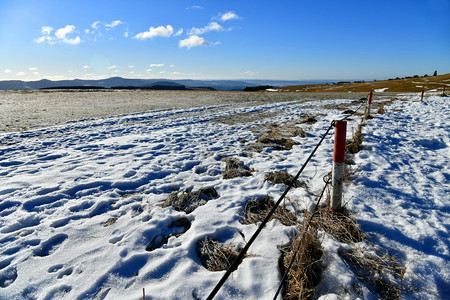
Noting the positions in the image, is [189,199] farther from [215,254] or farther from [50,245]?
[50,245]

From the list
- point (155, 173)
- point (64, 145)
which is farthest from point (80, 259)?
point (64, 145)

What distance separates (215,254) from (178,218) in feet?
3.28

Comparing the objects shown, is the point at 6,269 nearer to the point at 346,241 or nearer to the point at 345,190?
the point at 346,241

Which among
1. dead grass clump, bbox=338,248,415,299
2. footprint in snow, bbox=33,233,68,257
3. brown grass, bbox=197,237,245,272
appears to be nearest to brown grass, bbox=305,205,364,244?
dead grass clump, bbox=338,248,415,299

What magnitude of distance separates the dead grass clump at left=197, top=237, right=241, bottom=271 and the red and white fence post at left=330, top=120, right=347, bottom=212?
60.5 inches

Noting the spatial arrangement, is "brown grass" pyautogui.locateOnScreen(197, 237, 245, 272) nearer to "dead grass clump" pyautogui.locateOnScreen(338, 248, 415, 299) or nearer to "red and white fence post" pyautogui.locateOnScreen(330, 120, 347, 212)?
"dead grass clump" pyautogui.locateOnScreen(338, 248, 415, 299)

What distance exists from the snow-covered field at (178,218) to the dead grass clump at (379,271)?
76 millimetres

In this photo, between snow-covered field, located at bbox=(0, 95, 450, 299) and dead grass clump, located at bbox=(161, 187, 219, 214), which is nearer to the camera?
snow-covered field, located at bbox=(0, 95, 450, 299)

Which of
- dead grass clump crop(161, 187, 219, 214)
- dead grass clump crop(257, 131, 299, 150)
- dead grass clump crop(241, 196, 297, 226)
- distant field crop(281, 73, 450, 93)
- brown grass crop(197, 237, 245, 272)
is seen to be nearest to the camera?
brown grass crop(197, 237, 245, 272)

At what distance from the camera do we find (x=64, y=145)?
7.80 m

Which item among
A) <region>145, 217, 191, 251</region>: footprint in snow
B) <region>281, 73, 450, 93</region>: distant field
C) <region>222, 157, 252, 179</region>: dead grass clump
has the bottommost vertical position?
<region>145, 217, 191, 251</region>: footprint in snow

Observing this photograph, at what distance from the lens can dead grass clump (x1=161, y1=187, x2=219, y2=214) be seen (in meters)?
3.90

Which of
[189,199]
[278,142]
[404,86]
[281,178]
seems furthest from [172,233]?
[404,86]

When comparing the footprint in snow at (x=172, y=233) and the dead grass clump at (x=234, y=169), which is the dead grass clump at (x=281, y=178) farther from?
the footprint in snow at (x=172, y=233)
